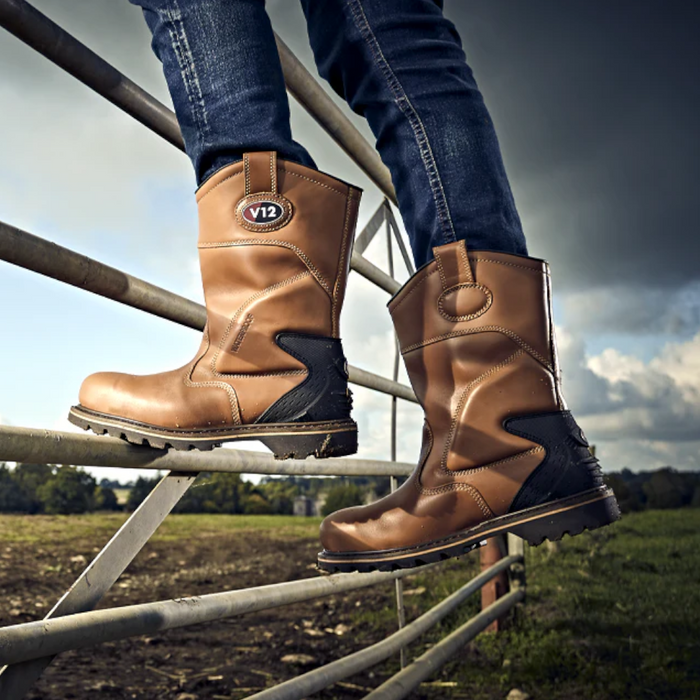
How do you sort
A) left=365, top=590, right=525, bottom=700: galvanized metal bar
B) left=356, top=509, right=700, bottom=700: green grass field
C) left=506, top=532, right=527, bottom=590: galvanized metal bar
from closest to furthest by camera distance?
left=365, top=590, right=525, bottom=700: galvanized metal bar < left=356, top=509, right=700, bottom=700: green grass field < left=506, top=532, right=527, bottom=590: galvanized metal bar

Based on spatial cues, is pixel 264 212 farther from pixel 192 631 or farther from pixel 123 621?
pixel 192 631

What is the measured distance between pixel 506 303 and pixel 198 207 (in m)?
0.39

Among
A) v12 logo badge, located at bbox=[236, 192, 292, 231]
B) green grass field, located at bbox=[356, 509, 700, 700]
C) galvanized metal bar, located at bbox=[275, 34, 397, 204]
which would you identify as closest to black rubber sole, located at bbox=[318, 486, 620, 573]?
v12 logo badge, located at bbox=[236, 192, 292, 231]

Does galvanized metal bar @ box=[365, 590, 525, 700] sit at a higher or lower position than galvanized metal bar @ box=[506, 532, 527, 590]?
lower

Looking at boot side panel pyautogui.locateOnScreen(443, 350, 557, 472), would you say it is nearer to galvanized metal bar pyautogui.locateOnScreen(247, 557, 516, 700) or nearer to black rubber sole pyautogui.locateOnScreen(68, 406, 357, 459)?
black rubber sole pyautogui.locateOnScreen(68, 406, 357, 459)

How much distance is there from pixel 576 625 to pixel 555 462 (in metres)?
2.18

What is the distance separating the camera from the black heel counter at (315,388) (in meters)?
0.79

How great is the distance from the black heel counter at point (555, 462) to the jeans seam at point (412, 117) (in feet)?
0.82

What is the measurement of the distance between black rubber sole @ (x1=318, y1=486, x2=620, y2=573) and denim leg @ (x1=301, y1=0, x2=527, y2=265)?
32 cm

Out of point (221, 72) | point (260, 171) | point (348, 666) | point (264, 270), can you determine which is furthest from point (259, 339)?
point (348, 666)

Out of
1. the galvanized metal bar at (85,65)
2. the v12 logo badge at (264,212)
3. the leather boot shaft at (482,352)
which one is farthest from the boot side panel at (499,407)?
the galvanized metal bar at (85,65)

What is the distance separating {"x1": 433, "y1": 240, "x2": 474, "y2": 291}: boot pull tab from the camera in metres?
0.84

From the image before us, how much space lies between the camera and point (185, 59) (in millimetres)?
756

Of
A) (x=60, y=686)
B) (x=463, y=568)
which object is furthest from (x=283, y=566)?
(x=60, y=686)
